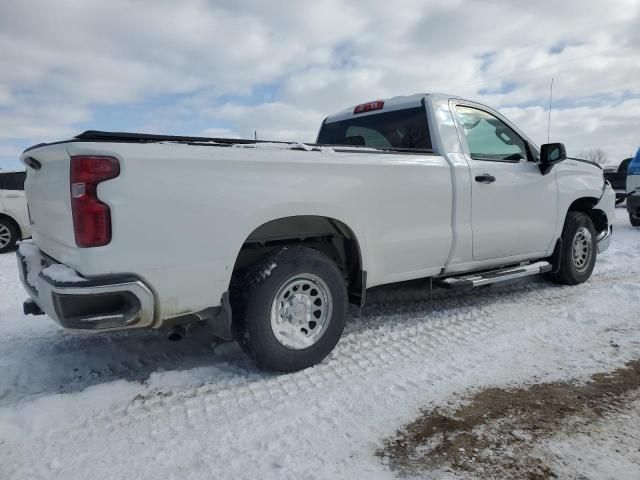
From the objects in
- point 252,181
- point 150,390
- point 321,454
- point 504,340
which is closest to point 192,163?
point 252,181

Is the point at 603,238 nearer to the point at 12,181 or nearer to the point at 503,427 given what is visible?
the point at 503,427

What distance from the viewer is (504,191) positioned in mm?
4328

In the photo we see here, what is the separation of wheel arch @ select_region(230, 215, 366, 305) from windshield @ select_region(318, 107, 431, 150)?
46.0 inches

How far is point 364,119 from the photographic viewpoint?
476 cm

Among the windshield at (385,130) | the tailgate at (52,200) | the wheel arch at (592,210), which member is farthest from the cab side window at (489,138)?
the tailgate at (52,200)

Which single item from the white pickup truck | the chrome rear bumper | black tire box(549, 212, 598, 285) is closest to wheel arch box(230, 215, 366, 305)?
the white pickup truck

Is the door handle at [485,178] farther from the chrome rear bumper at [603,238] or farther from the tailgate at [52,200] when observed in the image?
the tailgate at [52,200]

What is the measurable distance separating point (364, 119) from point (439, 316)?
6.80 ft

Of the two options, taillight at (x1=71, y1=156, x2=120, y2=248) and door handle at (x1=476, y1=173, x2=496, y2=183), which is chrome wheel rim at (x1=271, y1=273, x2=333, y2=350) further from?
door handle at (x1=476, y1=173, x2=496, y2=183)

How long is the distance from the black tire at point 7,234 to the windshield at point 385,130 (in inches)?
286

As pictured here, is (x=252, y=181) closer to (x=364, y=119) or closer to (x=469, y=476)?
(x=469, y=476)

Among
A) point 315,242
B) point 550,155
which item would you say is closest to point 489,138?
point 550,155

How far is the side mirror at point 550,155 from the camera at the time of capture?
15.2ft

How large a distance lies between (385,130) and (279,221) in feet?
6.12
